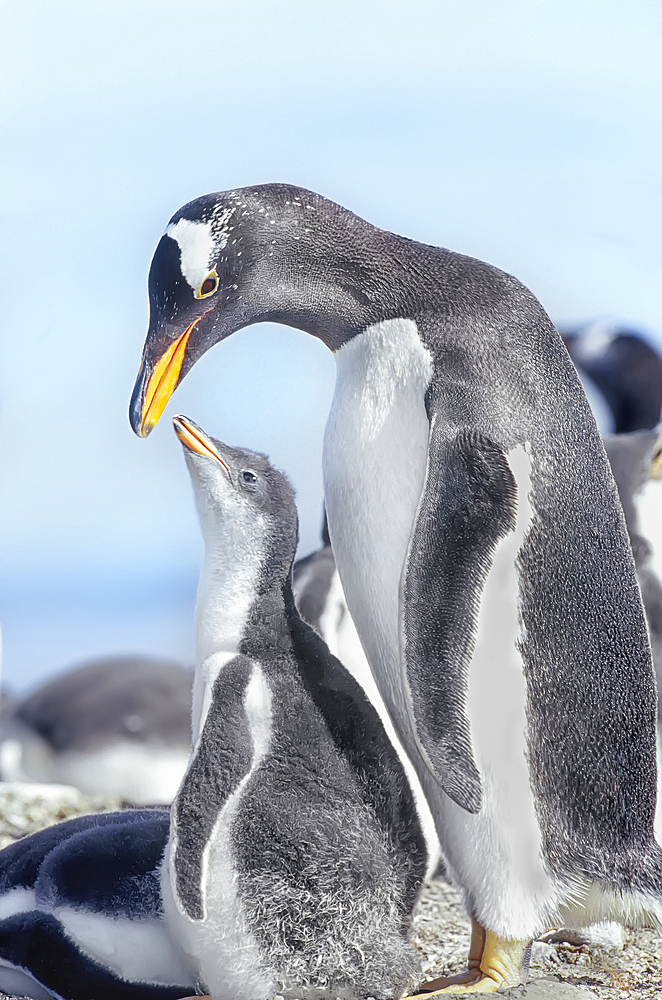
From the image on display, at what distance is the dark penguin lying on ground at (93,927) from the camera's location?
179 cm

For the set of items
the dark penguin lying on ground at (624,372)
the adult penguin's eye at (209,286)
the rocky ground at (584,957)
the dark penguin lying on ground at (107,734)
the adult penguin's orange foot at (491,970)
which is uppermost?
the adult penguin's eye at (209,286)

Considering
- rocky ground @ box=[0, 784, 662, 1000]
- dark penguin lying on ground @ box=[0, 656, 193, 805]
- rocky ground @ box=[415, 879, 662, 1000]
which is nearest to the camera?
rocky ground @ box=[0, 784, 662, 1000]

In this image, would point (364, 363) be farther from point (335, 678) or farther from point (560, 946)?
point (560, 946)

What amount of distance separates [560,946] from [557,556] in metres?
0.94

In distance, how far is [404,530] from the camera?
70.7 inches

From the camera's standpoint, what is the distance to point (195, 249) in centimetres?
174

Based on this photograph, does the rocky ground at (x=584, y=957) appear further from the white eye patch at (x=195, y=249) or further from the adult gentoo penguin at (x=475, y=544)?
the white eye patch at (x=195, y=249)

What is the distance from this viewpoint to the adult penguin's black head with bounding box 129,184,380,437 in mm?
1753

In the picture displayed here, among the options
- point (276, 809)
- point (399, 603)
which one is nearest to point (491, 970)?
point (276, 809)

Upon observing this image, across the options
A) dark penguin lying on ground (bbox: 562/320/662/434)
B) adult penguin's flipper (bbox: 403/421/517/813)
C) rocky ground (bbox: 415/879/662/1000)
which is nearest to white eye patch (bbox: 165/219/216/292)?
adult penguin's flipper (bbox: 403/421/517/813)

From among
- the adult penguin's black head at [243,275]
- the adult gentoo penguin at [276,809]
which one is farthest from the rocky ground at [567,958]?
the adult penguin's black head at [243,275]

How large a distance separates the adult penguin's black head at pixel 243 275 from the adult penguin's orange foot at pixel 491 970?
3.12ft

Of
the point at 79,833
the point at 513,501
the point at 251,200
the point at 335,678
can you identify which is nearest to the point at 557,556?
the point at 513,501

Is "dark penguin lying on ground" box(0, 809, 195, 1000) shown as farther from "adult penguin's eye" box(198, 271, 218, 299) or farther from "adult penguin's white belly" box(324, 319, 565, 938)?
"adult penguin's eye" box(198, 271, 218, 299)
